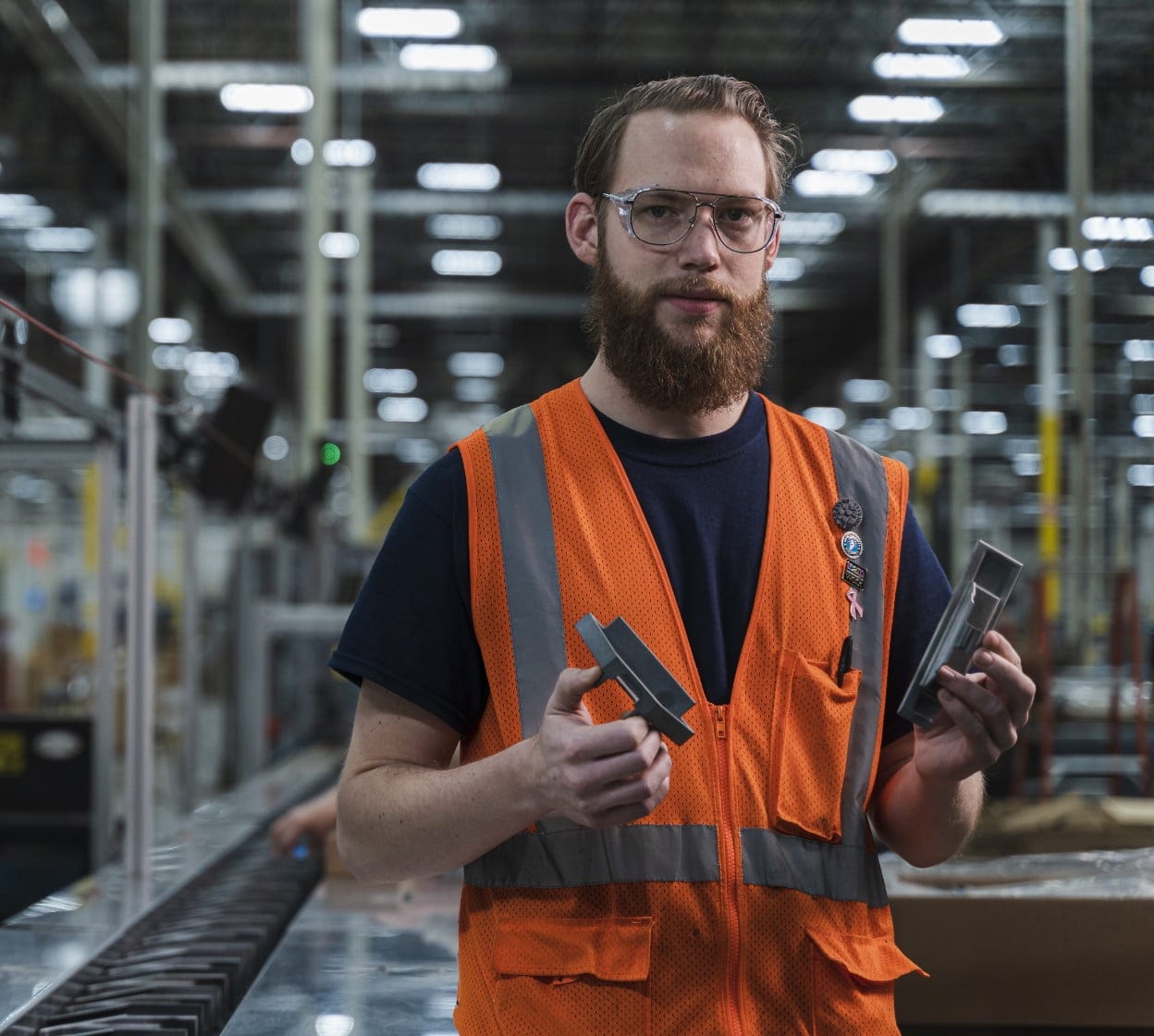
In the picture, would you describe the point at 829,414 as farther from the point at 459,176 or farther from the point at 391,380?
the point at 459,176

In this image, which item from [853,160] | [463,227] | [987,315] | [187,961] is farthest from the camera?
[463,227]

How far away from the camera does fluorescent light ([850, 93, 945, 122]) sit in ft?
35.9

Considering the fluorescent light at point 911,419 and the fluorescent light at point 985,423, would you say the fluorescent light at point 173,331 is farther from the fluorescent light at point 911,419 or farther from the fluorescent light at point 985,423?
the fluorescent light at point 985,423

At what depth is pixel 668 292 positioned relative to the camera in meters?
1.42

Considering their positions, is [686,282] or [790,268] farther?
[790,268]

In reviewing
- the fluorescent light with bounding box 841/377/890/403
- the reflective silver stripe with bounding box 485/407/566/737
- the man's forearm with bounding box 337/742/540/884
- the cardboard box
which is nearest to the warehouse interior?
the cardboard box

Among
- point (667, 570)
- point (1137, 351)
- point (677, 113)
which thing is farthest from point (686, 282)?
point (1137, 351)

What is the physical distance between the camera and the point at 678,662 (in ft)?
4.44

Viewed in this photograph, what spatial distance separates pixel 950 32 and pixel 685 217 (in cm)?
928

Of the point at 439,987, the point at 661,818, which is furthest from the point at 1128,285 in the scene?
the point at 661,818

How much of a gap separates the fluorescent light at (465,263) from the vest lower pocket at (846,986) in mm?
17698

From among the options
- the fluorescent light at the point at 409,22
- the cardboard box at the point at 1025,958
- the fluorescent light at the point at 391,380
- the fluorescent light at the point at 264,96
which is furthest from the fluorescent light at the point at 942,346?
the cardboard box at the point at 1025,958

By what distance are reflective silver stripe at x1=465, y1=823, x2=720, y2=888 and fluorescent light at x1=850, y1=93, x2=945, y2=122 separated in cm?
1012

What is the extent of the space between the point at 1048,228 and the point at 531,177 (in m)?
5.92
